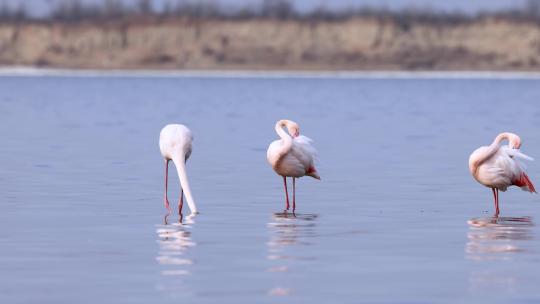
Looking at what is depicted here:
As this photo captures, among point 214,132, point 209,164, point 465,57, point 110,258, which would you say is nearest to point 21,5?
point 465,57

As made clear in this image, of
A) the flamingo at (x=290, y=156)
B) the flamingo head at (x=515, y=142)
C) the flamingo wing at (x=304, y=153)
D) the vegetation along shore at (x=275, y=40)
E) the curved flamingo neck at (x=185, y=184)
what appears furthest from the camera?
the vegetation along shore at (x=275, y=40)

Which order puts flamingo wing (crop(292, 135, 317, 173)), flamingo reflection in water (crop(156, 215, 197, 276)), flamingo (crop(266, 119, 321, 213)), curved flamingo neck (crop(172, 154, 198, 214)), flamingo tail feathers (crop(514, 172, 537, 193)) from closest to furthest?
flamingo reflection in water (crop(156, 215, 197, 276)) < curved flamingo neck (crop(172, 154, 198, 214)) < flamingo tail feathers (crop(514, 172, 537, 193)) < flamingo (crop(266, 119, 321, 213)) < flamingo wing (crop(292, 135, 317, 173))

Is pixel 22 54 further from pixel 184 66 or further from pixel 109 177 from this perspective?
pixel 109 177

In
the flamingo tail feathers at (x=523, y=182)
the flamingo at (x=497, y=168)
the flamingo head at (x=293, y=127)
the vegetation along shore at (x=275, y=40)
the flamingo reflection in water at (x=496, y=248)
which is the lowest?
the flamingo reflection in water at (x=496, y=248)

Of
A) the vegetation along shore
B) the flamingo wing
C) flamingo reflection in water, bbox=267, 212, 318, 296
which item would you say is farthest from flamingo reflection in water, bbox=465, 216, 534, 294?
the vegetation along shore

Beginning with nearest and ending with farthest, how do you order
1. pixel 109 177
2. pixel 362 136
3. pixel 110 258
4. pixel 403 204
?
pixel 110 258 → pixel 403 204 → pixel 109 177 → pixel 362 136

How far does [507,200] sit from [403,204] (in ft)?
5.36

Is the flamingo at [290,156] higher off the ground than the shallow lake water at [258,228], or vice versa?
the flamingo at [290,156]

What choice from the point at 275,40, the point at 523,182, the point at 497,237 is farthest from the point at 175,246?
the point at 275,40

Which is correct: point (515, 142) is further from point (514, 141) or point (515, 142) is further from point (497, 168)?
point (497, 168)

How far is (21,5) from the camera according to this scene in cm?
15875

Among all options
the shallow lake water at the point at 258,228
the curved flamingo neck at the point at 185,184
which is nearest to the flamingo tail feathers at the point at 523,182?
the shallow lake water at the point at 258,228

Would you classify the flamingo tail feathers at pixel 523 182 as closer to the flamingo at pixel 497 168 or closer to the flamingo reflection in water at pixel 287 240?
the flamingo at pixel 497 168

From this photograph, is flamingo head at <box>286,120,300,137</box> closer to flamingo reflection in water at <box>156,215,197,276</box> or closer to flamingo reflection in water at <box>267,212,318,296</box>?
flamingo reflection in water at <box>267,212,318,296</box>
